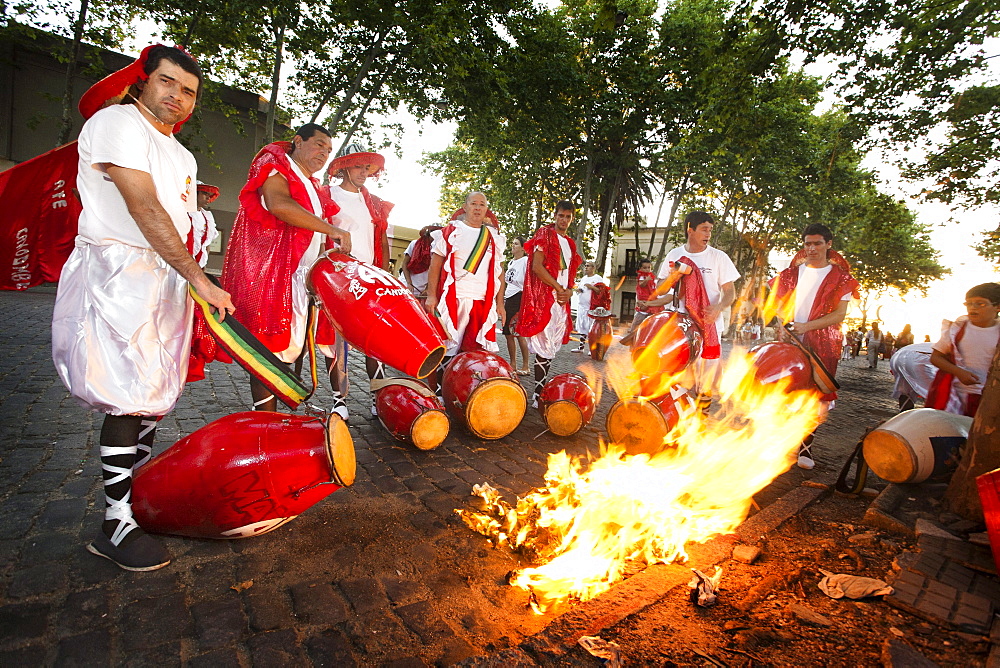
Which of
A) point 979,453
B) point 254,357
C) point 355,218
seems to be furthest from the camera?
point 355,218

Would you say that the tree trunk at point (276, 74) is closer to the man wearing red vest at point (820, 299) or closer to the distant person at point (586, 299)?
the distant person at point (586, 299)

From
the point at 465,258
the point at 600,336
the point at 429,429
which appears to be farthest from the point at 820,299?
the point at 600,336

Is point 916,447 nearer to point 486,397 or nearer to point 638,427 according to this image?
point 638,427

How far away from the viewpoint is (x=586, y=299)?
40.7 feet

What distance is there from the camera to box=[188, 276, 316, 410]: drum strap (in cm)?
219

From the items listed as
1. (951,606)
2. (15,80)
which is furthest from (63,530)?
(15,80)

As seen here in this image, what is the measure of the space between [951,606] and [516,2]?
16198 millimetres

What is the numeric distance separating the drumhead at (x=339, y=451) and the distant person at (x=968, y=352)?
5.02 metres

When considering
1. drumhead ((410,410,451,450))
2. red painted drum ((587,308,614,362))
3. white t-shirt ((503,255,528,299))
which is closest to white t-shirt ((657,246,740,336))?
drumhead ((410,410,451,450))

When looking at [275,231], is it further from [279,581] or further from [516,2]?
[516,2]

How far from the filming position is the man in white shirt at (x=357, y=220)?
410 centimetres

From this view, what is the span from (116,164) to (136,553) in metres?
1.57

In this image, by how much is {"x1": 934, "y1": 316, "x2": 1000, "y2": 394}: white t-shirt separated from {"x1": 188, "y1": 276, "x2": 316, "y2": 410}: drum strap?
17.5ft

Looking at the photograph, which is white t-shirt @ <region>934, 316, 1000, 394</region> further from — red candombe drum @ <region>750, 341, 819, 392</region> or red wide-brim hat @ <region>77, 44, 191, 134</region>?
red wide-brim hat @ <region>77, 44, 191, 134</region>
